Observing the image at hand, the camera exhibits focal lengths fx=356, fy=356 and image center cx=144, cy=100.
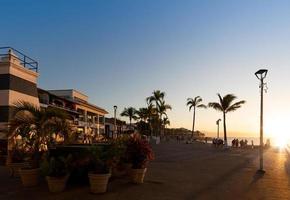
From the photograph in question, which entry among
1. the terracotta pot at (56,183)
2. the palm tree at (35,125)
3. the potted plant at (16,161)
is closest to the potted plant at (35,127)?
the palm tree at (35,125)

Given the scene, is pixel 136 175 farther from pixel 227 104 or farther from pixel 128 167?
pixel 227 104

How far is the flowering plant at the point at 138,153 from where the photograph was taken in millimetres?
12250

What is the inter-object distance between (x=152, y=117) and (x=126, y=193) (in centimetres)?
6653

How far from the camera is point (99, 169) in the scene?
10.5 meters

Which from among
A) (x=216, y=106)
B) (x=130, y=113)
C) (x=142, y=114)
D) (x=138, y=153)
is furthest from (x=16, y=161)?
(x=130, y=113)

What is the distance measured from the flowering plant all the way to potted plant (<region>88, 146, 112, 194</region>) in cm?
152

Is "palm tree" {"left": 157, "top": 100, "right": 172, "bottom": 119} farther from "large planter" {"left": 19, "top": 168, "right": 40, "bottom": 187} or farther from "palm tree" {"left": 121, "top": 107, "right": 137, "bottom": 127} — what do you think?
"large planter" {"left": 19, "top": 168, "right": 40, "bottom": 187}

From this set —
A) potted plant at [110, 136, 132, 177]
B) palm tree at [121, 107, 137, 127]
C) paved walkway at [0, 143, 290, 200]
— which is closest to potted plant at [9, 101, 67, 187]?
paved walkway at [0, 143, 290, 200]

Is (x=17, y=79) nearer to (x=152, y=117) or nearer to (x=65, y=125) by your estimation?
(x=65, y=125)

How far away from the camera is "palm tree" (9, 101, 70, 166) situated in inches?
484

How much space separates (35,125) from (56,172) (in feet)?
8.71

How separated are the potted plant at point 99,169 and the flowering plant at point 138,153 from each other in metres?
1.52

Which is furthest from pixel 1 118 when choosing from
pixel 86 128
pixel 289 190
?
pixel 86 128

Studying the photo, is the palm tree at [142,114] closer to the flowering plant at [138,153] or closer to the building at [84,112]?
the building at [84,112]
